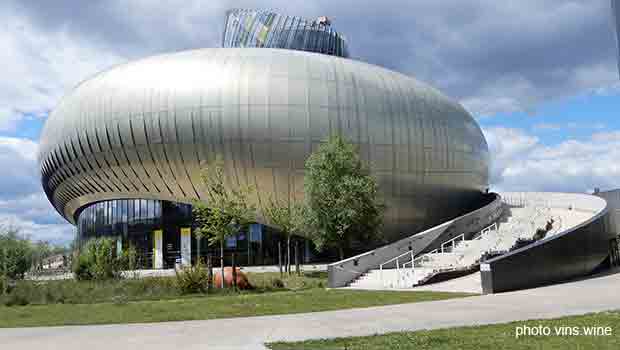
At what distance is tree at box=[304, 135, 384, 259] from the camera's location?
29328mm

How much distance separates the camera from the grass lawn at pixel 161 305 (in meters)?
14.5

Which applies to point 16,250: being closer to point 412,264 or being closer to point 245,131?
point 245,131

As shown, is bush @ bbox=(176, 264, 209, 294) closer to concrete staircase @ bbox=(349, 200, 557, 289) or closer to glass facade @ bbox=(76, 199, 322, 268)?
concrete staircase @ bbox=(349, 200, 557, 289)

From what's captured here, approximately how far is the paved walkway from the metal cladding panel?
22.6 metres

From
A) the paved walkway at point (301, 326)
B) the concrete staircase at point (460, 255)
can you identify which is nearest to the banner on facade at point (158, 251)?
the concrete staircase at point (460, 255)

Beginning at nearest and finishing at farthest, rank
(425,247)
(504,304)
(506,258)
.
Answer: (504,304)
(506,258)
(425,247)

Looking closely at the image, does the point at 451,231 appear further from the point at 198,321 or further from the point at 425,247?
the point at 198,321

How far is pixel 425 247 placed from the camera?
111 ft

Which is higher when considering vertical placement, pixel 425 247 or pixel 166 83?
pixel 166 83

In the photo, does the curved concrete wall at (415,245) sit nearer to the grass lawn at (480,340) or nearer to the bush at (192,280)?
the bush at (192,280)

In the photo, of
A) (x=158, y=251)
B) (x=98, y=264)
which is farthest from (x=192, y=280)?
(x=158, y=251)

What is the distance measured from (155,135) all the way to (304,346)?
29.7m

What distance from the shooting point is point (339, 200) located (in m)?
29.1

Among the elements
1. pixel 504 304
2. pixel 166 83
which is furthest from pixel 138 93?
pixel 504 304
